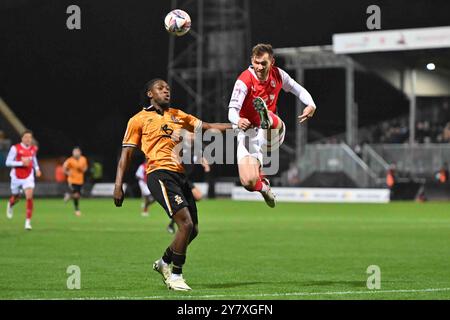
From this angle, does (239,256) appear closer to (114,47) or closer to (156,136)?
(156,136)

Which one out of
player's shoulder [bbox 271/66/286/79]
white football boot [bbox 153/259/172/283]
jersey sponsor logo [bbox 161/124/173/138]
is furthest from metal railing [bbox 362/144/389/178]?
jersey sponsor logo [bbox 161/124/173/138]

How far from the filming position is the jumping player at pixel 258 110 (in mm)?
12531

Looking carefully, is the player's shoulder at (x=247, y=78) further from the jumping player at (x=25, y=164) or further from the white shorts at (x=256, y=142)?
the jumping player at (x=25, y=164)

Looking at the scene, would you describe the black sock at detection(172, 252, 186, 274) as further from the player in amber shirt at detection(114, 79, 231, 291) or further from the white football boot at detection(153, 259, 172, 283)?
the white football boot at detection(153, 259, 172, 283)

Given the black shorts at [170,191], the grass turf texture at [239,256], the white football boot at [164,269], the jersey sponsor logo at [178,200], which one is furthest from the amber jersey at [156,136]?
the grass turf texture at [239,256]

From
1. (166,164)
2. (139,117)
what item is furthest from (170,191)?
(139,117)

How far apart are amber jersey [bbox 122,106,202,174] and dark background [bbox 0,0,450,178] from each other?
115 ft

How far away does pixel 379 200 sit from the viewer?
154 feet

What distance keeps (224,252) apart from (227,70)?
30.1 m

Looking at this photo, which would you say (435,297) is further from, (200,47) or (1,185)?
(1,185)

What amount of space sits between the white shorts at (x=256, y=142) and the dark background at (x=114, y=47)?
3411 cm

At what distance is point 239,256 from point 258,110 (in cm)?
615
